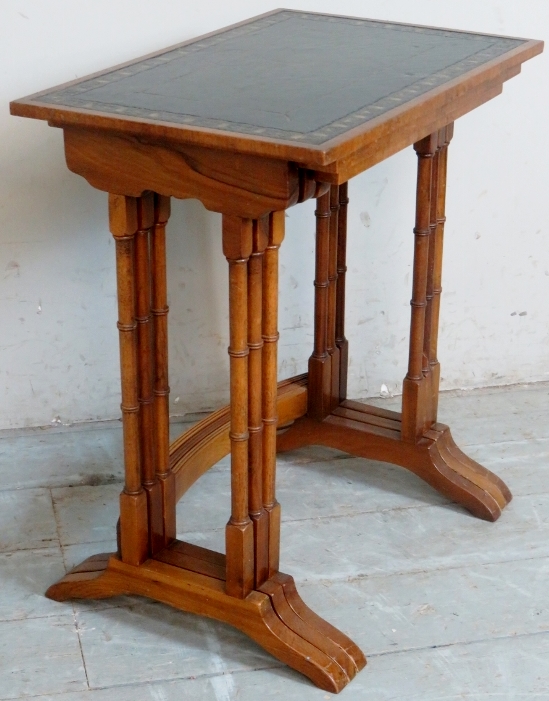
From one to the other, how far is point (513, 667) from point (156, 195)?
43.5 inches

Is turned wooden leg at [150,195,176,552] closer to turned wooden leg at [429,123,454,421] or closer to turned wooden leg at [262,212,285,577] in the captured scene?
turned wooden leg at [262,212,285,577]

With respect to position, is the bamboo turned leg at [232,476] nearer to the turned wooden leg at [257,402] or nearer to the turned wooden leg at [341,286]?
the turned wooden leg at [257,402]

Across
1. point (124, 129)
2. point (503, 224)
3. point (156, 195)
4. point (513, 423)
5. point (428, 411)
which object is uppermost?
point (124, 129)

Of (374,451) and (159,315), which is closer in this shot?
(159,315)

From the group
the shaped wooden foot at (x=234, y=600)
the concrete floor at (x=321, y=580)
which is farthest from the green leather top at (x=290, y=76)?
the concrete floor at (x=321, y=580)

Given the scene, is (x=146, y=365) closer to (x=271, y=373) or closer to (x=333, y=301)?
(x=271, y=373)

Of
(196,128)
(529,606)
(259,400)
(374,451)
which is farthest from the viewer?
(374,451)

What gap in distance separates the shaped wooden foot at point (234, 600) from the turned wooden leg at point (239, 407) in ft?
0.15

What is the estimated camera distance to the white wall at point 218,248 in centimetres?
260

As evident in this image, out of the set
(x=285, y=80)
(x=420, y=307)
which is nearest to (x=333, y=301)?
(x=420, y=307)

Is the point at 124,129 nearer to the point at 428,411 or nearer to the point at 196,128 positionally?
the point at 196,128

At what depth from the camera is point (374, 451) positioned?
2641mm

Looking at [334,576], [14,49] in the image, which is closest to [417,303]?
[334,576]

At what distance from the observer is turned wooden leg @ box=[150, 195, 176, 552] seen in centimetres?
200
